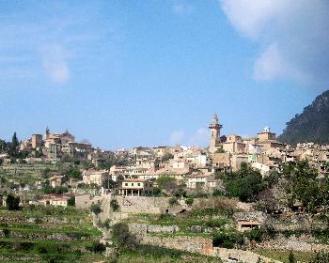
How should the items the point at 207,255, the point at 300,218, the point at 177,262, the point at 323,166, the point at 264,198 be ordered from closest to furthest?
the point at 177,262 < the point at 207,255 < the point at 300,218 < the point at 264,198 < the point at 323,166

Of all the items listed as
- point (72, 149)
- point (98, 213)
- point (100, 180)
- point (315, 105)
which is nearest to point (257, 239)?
point (98, 213)

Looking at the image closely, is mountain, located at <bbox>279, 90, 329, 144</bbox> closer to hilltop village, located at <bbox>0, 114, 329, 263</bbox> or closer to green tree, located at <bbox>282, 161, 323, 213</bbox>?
hilltop village, located at <bbox>0, 114, 329, 263</bbox>

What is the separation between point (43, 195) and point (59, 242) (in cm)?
1720

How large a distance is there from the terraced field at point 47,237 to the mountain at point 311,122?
86.9 metres

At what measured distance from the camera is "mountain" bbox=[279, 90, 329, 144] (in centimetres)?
13112

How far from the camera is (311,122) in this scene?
142 m

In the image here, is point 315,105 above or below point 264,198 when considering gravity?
above

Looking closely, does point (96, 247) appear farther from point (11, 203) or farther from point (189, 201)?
point (11, 203)

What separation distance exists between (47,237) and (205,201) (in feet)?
42.9

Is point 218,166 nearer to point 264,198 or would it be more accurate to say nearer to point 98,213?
point 264,198

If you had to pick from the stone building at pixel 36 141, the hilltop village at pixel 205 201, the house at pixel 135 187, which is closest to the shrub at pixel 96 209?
the hilltop village at pixel 205 201

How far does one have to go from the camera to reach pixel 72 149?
85812mm

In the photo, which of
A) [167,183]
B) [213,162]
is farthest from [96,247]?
[213,162]

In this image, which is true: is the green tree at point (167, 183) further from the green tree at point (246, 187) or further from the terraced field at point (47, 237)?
the terraced field at point (47, 237)
